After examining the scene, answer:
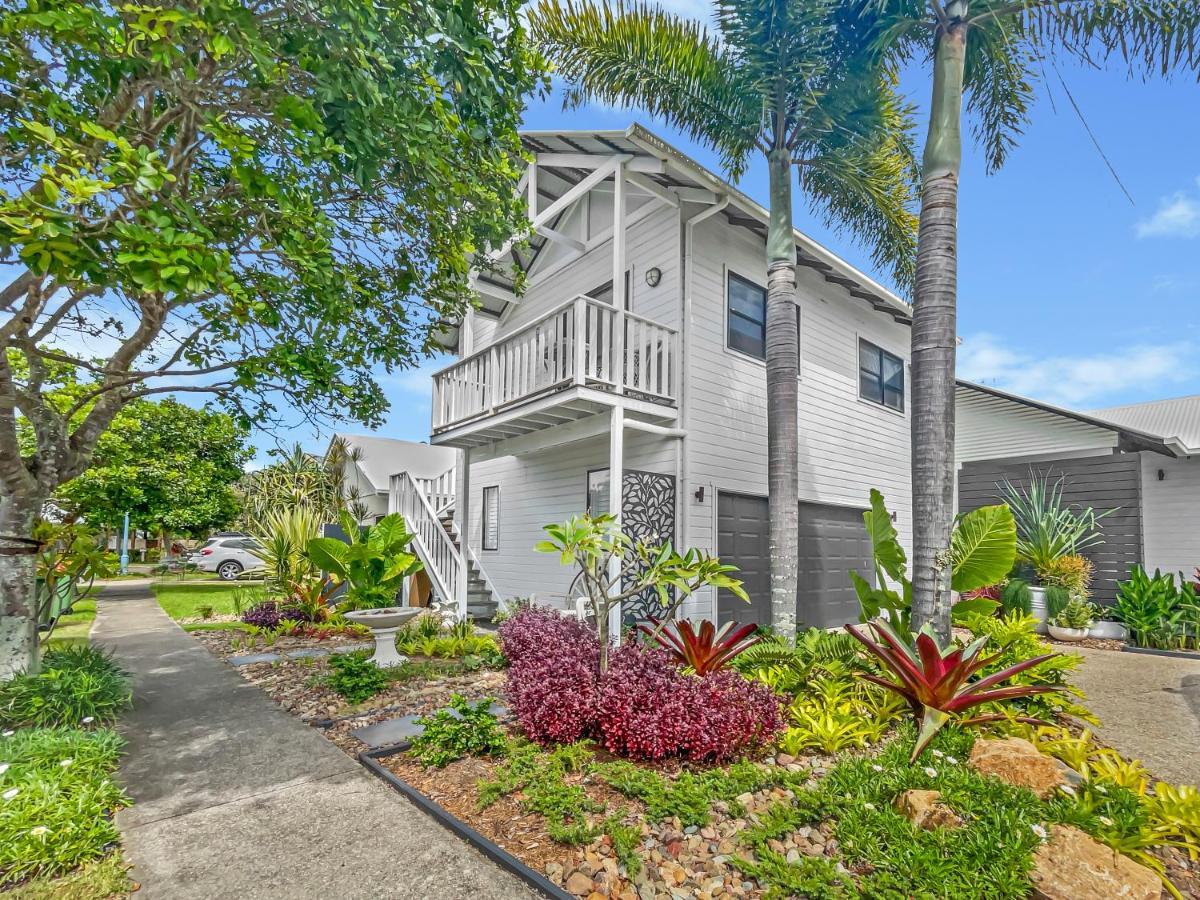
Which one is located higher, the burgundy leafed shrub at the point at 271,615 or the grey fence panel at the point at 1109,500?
the grey fence panel at the point at 1109,500

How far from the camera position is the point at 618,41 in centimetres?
775

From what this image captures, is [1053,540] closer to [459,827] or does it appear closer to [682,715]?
[682,715]

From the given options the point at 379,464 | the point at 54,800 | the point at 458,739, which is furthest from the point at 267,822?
the point at 379,464

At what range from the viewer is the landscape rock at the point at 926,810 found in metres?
3.08

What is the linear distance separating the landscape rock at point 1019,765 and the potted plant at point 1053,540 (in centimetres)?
719

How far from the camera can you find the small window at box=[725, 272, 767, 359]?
9.67m

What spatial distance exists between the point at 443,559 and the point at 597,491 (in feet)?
10.7

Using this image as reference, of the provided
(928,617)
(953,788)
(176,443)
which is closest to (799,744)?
(953,788)

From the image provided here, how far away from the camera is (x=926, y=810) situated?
3.18 m

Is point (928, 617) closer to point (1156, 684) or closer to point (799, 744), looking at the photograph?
point (799, 744)

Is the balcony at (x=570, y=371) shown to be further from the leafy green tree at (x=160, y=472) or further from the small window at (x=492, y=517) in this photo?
the leafy green tree at (x=160, y=472)

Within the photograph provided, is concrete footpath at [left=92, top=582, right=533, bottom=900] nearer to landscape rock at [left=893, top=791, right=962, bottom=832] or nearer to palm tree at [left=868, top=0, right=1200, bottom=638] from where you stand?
landscape rock at [left=893, top=791, right=962, bottom=832]

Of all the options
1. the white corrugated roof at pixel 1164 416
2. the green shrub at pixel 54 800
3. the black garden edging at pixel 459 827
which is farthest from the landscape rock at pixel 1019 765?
the white corrugated roof at pixel 1164 416

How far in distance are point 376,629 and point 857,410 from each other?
374 inches
